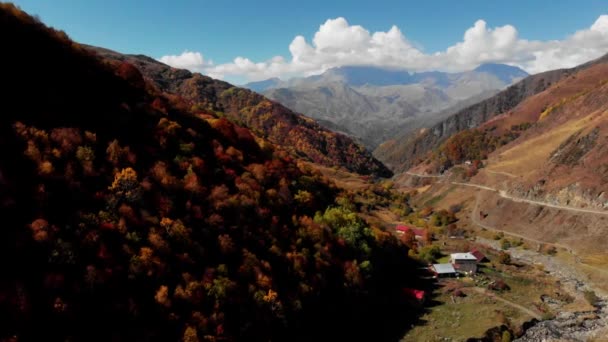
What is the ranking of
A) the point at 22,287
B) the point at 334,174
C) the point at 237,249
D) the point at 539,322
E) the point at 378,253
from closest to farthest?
the point at 22,287, the point at 237,249, the point at 539,322, the point at 378,253, the point at 334,174

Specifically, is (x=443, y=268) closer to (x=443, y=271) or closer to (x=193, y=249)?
(x=443, y=271)

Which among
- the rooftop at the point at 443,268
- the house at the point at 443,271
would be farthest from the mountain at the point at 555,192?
the house at the point at 443,271

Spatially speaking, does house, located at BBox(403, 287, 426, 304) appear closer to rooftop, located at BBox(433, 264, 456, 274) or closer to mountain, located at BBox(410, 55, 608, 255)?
rooftop, located at BBox(433, 264, 456, 274)

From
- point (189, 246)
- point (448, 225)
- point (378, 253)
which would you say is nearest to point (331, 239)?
point (378, 253)

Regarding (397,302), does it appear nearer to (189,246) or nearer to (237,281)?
(237,281)

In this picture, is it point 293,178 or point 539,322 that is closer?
point 539,322

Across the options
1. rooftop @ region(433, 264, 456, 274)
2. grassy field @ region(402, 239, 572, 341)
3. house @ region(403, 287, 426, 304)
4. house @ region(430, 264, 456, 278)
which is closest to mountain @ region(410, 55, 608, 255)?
grassy field @ region(402, 239, 572, 341)
